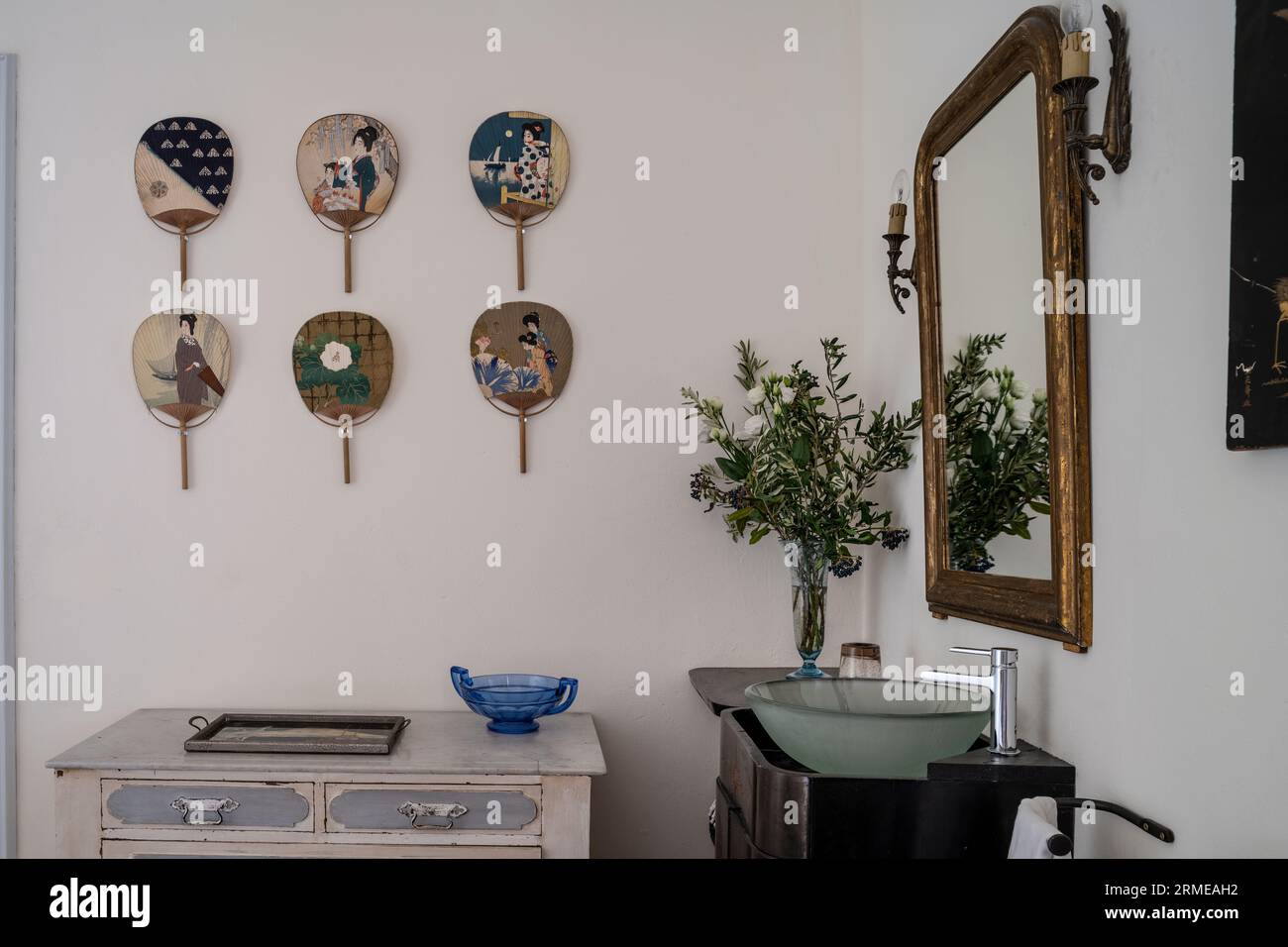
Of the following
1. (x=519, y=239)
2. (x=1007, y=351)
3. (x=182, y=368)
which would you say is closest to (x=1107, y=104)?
(x=1007, y=351)

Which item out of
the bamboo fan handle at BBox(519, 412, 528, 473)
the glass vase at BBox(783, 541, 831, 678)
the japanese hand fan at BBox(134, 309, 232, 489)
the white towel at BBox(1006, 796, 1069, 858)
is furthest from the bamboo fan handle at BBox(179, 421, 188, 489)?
the white towel at BBox(1006, 796, 1069, 858)

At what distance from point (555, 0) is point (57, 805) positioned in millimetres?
2263

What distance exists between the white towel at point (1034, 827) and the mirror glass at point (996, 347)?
372 millimetres

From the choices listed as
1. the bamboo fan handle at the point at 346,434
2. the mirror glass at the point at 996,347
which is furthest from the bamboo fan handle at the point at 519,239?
the mirror glass at the point at 996,347

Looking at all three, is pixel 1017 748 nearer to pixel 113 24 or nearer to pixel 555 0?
pixel 555 0

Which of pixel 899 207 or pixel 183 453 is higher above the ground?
pixel 899 207

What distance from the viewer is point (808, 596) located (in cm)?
245

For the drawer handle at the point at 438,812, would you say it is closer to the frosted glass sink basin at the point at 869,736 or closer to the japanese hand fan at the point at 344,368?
the frosted glass sink basin at the point at 869,736

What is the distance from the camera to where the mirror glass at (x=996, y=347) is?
1.68 meters

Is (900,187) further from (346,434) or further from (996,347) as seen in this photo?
(346,434)

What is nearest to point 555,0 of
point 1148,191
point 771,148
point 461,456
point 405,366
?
point 771,148

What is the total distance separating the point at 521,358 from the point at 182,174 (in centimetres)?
99

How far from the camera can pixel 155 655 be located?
8.68ft
